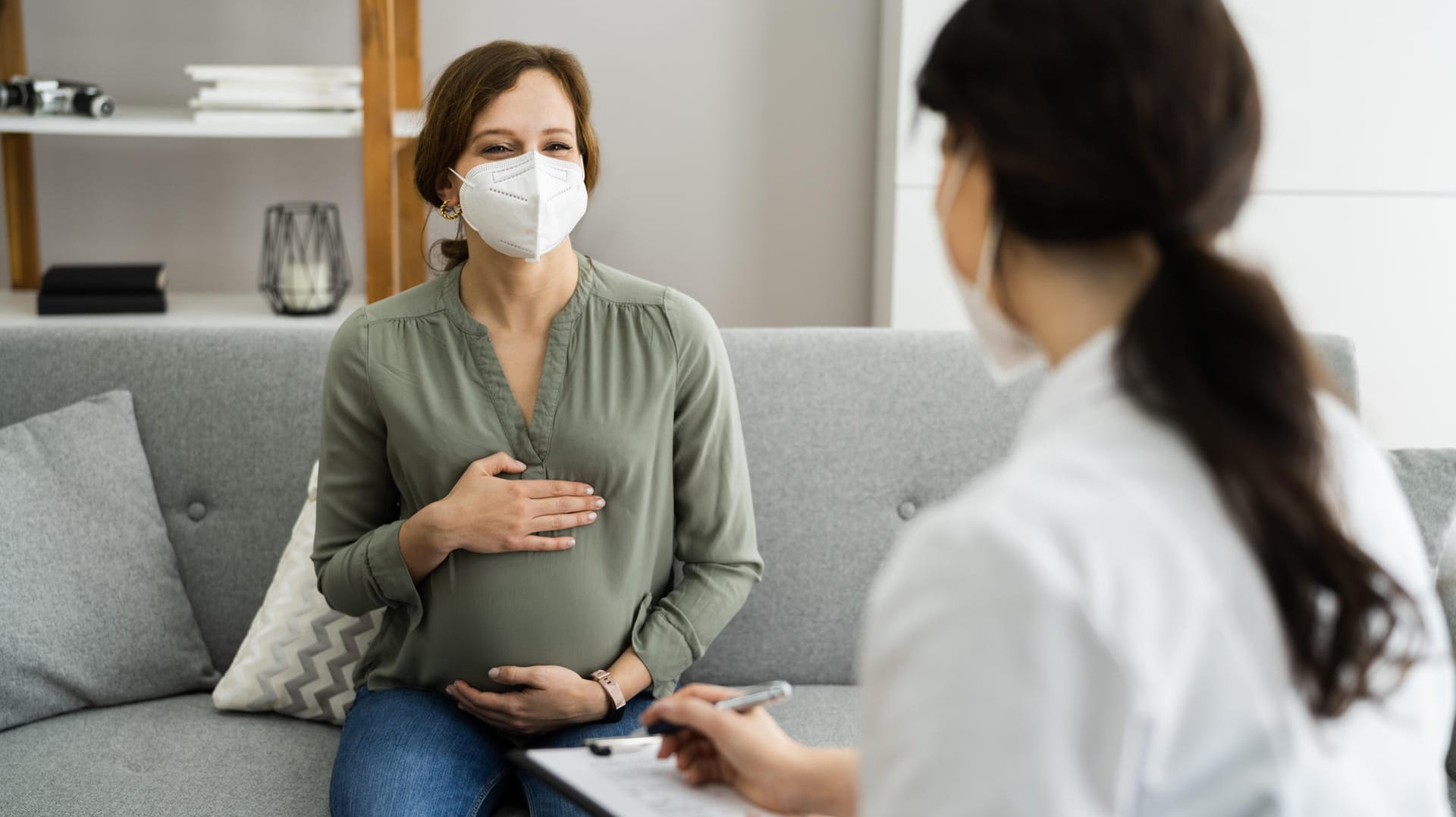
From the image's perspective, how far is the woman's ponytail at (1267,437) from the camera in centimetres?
57

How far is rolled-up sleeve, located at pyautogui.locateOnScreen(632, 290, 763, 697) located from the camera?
1.47m

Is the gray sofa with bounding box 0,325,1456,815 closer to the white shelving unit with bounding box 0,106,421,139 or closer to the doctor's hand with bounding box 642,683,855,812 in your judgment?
the white shelving unit with bounding box 0,106,421,139

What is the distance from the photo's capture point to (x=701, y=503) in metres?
1.50

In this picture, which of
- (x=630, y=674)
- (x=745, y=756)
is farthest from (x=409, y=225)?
(x=745, y=756)

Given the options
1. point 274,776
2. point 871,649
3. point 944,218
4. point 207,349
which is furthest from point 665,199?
point 871,649

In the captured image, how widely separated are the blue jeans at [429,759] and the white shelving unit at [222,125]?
1078 millimetres

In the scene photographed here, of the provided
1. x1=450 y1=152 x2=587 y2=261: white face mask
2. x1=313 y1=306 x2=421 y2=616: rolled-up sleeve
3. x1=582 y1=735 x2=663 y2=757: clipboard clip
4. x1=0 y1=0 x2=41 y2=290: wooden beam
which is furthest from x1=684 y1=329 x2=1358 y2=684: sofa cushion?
x1=0 y1=0 x2=41 y2=290: wooden beam

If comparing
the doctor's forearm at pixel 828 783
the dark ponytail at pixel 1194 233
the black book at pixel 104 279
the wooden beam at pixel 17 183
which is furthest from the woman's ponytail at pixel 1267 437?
the wooden beam at pixel 17 183

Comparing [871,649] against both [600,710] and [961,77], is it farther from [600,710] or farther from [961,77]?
[600,710]

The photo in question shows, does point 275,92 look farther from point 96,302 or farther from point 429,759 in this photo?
point 429,759

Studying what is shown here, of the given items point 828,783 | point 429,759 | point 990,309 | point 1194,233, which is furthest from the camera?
point 429,759

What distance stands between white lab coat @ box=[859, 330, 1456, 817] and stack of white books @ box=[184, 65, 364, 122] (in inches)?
72.6

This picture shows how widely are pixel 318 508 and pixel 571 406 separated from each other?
33 cm

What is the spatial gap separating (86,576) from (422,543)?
0.54 metres
